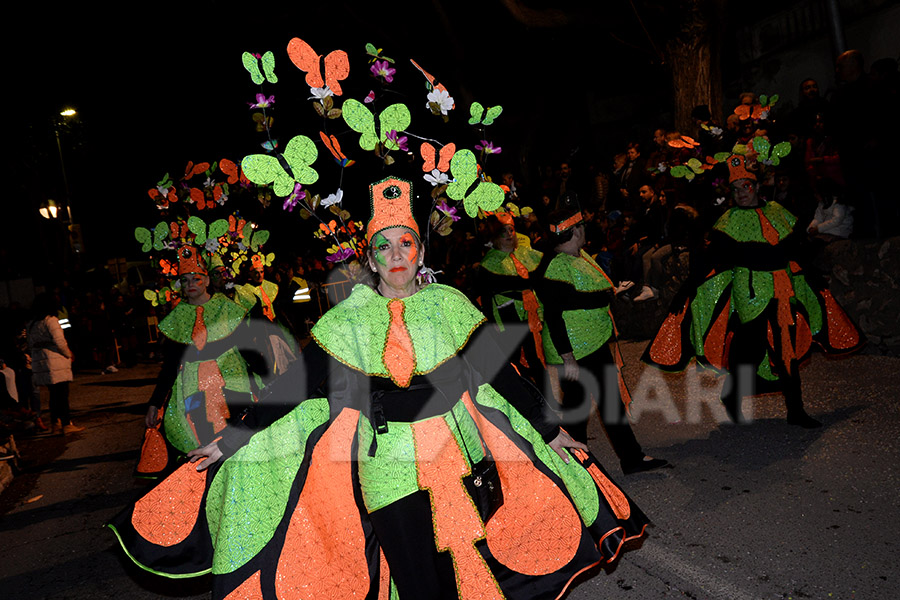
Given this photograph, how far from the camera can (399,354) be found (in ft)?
9.71

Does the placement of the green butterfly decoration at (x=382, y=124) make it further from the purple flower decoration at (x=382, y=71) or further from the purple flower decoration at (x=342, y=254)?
the purple flower decoration at (x=342, y=254)

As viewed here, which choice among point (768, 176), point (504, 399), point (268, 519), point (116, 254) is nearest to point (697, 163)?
point (768, 176)

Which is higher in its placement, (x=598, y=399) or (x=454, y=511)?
(x=454, y=511)

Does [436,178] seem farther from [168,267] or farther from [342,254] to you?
[168,267]

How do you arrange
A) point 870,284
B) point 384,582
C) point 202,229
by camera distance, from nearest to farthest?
1. point 384,582
2. point 202,229
3. point 870,284

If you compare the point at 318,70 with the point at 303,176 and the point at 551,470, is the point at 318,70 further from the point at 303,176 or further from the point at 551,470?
the point at 551,470

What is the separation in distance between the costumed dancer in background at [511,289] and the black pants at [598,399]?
1.79 metres

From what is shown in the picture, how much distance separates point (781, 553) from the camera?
3.89m

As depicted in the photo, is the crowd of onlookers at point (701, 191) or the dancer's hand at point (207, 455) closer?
the dancer's hand at point (207, 455)

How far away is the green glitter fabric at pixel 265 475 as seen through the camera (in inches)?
114

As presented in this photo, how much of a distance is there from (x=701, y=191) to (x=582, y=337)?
18.9 feet

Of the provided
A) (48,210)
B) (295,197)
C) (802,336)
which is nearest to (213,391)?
(295,197)

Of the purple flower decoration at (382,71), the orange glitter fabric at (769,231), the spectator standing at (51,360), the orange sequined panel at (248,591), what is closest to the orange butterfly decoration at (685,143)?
the orange glitter fabric at (769,231)

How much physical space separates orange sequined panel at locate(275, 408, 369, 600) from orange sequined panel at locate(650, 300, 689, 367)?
3.94 metres
